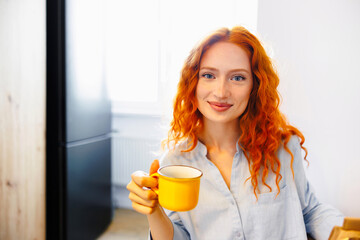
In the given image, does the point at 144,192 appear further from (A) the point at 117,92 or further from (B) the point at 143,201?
(A) the point at 117,92

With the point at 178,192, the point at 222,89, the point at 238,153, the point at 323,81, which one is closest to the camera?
the point at 178,192

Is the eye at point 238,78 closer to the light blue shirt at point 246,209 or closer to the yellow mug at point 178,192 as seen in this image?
the light blue shirt at point 246,209

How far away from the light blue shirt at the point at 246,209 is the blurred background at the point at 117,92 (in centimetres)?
28

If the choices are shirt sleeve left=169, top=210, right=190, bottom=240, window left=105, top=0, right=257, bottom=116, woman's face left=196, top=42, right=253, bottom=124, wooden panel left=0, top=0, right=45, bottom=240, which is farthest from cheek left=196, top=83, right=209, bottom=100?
window left=105, top=0, right=257, bottom=116

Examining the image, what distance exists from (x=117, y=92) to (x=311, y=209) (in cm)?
240

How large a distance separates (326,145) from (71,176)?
5.44ft

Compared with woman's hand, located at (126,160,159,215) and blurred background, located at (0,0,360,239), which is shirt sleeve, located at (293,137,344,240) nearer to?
blurred background, located at (0,0,360,239)

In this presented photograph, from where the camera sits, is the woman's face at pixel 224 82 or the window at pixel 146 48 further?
the window at pixel 146 48

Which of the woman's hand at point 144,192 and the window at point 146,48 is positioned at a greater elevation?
the window at point 146,48

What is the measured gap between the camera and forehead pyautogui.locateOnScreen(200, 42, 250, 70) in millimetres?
1030

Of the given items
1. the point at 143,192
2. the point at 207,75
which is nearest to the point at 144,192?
the point at 143,192

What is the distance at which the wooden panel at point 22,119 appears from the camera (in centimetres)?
167

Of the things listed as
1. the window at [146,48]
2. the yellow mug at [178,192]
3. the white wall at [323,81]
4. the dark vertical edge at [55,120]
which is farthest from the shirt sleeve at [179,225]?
the window at [146,48]

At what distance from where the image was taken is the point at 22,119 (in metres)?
1.74
